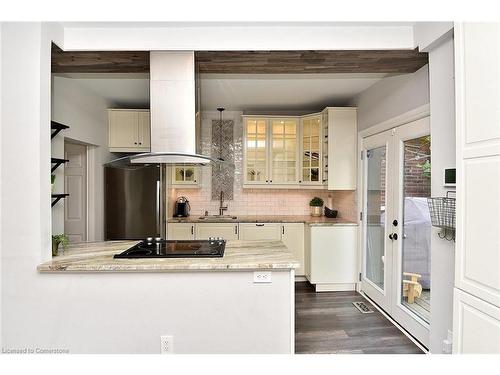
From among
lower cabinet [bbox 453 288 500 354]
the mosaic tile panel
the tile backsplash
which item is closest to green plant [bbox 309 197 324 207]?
the tile backsplash

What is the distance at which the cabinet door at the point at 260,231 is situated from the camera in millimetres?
4117

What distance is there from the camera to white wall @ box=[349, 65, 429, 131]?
2572 millimetres

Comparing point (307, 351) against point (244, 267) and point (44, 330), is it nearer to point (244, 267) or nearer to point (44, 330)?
point (244, 267)

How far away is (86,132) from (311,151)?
2.96 meters

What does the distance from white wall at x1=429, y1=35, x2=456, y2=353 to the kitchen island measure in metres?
1.09

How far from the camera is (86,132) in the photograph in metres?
3.54

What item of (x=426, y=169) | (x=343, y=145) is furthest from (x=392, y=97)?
(x=343, y=145)

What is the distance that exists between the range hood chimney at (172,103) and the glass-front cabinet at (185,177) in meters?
2.20

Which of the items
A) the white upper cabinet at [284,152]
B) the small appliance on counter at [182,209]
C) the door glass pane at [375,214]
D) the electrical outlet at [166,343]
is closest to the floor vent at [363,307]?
the door glass pane at [375,214]

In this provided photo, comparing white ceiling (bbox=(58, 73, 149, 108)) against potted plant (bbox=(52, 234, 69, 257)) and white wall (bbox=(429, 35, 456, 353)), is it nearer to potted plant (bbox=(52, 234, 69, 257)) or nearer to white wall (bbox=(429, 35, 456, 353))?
potted plant (bbox=(52, 234, 69, 257))

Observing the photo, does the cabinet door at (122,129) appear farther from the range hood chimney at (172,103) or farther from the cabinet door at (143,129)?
the range hood chimney at (172,103)

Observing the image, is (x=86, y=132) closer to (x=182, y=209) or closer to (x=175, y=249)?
(x=182, y=209)

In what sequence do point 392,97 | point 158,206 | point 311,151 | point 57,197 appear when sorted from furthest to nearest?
point 311,151 → point 158,206 → point 392,97 → point 57,197

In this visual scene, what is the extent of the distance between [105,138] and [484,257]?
4.17m
